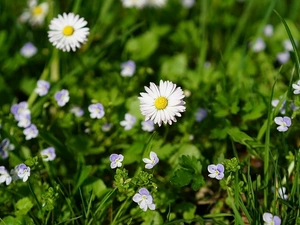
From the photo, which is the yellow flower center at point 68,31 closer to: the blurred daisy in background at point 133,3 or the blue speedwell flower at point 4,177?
the blue speedwell flower at point 4,177

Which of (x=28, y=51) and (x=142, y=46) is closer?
(x=28, y=51)

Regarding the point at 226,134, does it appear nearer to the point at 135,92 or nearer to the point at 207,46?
the point at 135,92

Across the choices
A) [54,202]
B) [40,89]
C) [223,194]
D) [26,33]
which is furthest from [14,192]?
[26,33]

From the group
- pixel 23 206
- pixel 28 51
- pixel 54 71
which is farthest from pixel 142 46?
pixel 23 206

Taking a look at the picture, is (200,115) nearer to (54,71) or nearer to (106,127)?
(106,127)

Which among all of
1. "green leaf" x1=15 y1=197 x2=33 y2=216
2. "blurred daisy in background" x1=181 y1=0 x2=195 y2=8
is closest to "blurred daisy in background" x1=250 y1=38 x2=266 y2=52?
"blurred daisy in background" x1=181 y1=0 x2=195 y2=8

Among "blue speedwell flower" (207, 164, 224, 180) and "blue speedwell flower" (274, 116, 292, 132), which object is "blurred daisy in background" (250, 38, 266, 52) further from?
"blue speedwell flower" (207, 164, 224, 180)
